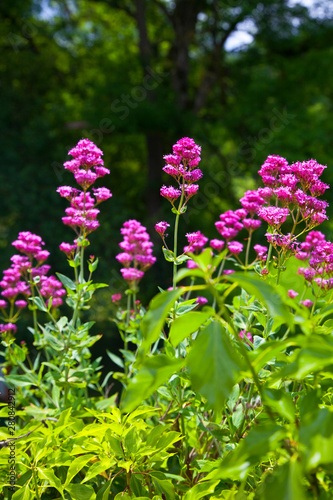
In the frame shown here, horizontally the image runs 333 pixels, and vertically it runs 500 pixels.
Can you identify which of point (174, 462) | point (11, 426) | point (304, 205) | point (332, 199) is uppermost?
point (332, 199)

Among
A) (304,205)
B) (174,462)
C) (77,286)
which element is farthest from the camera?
(77,286)

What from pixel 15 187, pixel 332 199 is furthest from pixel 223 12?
pixel 15 187

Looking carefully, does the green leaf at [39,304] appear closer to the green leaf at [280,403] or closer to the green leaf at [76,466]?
the green leaf at [76,466]

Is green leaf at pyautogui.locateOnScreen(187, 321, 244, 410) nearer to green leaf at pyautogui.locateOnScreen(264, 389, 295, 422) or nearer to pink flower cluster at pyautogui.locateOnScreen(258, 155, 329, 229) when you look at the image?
green leaf at pyautogui.locateOnScreen(264, 389, 295, 422)

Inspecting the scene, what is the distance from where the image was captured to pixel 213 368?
0.72 metres

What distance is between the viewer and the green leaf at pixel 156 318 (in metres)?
0.72

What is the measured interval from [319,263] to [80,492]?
0.89 metres

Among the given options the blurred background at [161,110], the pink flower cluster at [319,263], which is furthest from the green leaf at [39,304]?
the blurred background at [161,110]

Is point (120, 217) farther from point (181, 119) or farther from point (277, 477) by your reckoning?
point (277, 477)

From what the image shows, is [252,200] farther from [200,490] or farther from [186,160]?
[200,490]

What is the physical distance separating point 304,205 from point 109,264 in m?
7.27

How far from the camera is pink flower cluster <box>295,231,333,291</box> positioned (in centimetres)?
138

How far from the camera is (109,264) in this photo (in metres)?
8.53

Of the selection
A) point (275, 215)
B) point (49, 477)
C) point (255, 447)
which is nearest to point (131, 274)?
point (275, 215)
